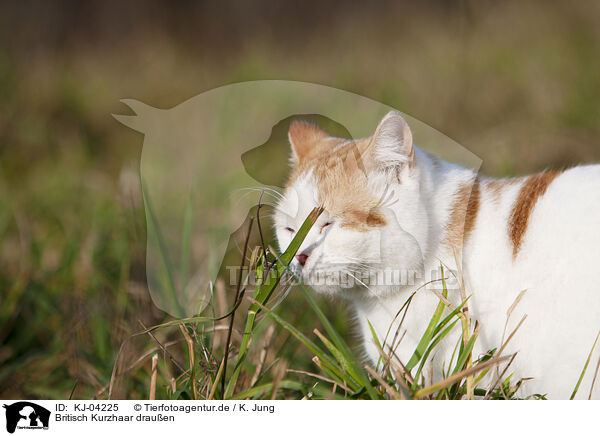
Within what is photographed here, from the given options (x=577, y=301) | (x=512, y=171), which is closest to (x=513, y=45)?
(x=512, y=171)

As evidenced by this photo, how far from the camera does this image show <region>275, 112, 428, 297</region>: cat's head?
86cm

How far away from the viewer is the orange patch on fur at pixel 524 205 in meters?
0.89

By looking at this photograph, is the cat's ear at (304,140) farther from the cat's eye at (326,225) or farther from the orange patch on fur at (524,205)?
the orange patch on fur at (524,205)

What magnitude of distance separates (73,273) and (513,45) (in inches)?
50.0

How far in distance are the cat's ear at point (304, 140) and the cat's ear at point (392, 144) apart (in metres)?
0.22

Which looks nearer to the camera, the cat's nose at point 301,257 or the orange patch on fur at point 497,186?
the cat's nose at point 301,257

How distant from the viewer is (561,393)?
33.3 inches

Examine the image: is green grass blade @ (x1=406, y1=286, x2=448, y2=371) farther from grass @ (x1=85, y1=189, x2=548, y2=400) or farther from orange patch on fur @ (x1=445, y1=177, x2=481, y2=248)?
orange patch on fur @ (x1=445, y1=177, x2=481, y2=248)

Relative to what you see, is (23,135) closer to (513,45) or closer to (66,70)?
(66,70)

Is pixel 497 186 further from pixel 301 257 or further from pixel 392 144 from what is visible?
pixel 301 257

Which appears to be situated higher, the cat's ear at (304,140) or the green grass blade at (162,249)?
the cat's ear at (304,140)
